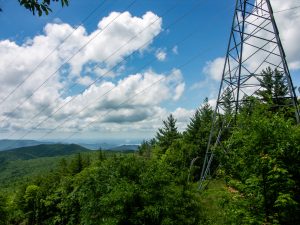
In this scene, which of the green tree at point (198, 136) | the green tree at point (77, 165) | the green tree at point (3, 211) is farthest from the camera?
the green tree at point (77, 165)

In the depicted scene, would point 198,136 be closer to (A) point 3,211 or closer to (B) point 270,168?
(A) point 3,211

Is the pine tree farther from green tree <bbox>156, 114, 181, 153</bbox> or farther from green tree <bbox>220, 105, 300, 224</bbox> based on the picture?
green tree <bbox>220, 105, 300, 224</bbox>

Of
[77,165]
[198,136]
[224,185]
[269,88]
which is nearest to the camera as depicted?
[224,185]

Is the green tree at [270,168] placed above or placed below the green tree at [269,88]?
below

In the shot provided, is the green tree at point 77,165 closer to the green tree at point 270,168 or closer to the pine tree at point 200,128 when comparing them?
the pine tree at point 200,128

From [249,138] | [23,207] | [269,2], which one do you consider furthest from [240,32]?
[23,207]

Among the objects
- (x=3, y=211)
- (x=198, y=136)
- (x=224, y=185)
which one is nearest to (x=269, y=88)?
(x=198, y=136)

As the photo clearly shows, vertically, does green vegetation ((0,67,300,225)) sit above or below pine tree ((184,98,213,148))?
below

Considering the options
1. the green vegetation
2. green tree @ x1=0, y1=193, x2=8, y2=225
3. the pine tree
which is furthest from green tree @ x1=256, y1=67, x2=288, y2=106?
green tree @ x1=0, y1=193, x2=8, y2=225

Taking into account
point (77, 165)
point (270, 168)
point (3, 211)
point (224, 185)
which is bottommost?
point (3, 211)

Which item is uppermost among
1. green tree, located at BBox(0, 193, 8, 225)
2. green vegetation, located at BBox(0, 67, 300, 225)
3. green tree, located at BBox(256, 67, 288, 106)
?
green tree, located at BBox(256, 67, 288, 106)

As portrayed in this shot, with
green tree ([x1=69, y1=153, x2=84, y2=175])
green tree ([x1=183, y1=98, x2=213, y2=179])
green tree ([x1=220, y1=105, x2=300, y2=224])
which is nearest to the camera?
green tree ([x1=220, y1=105, x2=300, y2=224])

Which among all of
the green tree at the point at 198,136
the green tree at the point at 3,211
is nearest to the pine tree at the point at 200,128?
the green tree at the point at 198,136

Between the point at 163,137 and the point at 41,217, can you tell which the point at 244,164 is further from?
the point at 163,137
